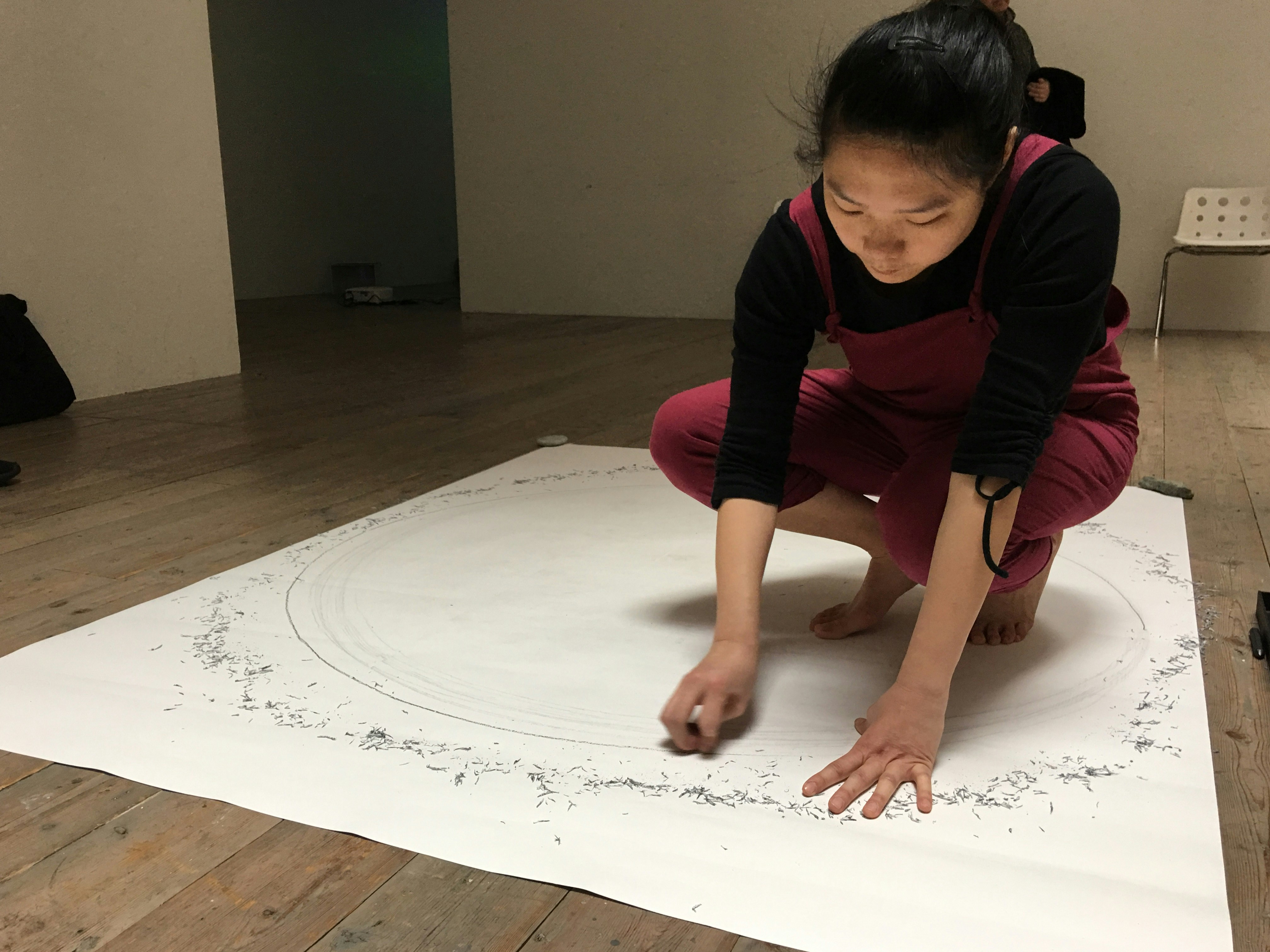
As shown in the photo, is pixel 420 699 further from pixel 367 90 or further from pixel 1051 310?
pixel 367 90

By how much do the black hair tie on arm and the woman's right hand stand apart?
0.23 meters

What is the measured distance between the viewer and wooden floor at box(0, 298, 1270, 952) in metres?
0.77

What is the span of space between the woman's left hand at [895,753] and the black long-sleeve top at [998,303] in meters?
0.21

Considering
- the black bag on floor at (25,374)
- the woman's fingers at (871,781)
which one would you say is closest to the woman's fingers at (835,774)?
the woman's fingers at (871,781)

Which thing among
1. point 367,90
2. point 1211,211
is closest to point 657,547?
point 1211,211

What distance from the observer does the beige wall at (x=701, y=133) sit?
4.34 metres

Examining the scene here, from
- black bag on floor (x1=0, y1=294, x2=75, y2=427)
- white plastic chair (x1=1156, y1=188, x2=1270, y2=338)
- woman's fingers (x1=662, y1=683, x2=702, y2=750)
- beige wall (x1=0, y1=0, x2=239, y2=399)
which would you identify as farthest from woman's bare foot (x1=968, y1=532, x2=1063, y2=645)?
white plastic chair (x1=1156, y1=188, x2=1270, y2=338)

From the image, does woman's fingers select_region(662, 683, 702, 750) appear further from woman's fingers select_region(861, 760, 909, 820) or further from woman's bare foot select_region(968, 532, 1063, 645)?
woman's bare foot select_region(968, 532, 1063, 645)

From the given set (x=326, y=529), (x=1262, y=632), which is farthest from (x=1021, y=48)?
(x=326, y=529)

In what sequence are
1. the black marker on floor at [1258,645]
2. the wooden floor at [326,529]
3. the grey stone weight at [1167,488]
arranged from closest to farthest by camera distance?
the wooden floor at [326,529] → the black marker on floor at [1258,645] → the grey stone weight at [1167,488]

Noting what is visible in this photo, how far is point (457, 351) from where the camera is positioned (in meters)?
4.06

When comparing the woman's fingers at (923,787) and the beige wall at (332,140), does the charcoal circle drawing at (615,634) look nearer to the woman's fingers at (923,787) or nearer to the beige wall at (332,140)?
the woman's fingers at (923,787)

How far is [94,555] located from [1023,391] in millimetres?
1341

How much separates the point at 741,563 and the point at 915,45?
18.8 inches
